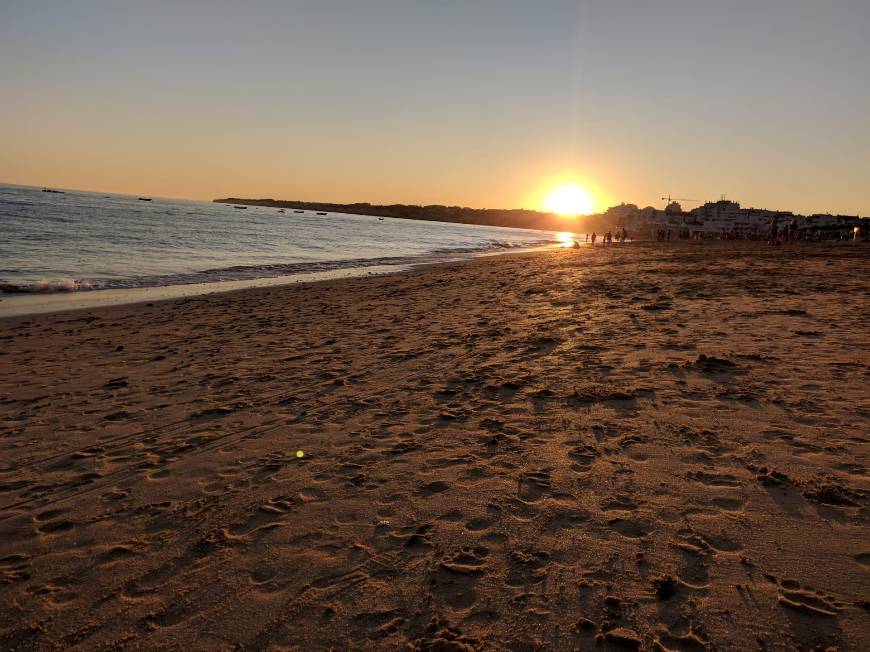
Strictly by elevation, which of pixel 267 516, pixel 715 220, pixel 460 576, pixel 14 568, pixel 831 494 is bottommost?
pixel 14 568

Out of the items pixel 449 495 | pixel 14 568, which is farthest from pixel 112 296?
pixel 449 495

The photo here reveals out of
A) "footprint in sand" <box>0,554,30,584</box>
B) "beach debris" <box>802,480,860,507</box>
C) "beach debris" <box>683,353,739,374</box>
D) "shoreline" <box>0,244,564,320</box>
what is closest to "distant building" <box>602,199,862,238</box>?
"shoreline" <box>0,244,564,320</box>

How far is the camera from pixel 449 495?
12.3 ft

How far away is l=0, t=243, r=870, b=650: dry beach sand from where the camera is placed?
2559 mm

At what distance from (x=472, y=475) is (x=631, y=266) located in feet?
62.7

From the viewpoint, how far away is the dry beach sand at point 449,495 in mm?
2559

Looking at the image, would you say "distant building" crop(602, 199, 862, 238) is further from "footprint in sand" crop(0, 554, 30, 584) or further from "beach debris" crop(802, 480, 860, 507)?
→ "footprint in sand" crop(0, 554, 30, 584)

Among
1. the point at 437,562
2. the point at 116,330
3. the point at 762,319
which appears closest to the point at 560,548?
the point at 437,562

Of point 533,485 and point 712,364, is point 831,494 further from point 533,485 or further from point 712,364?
point 712,364

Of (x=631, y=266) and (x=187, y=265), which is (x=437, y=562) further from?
(x=187, y=265)

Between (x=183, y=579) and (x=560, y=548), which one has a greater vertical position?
(x=560, y=548)

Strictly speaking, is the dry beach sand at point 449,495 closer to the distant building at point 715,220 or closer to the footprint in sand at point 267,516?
the footprint in sand at point 267,516

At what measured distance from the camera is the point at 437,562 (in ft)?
9.83

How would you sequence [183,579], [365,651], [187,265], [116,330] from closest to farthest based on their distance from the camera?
[365,651], [183,579], [116,330], [187,265]
